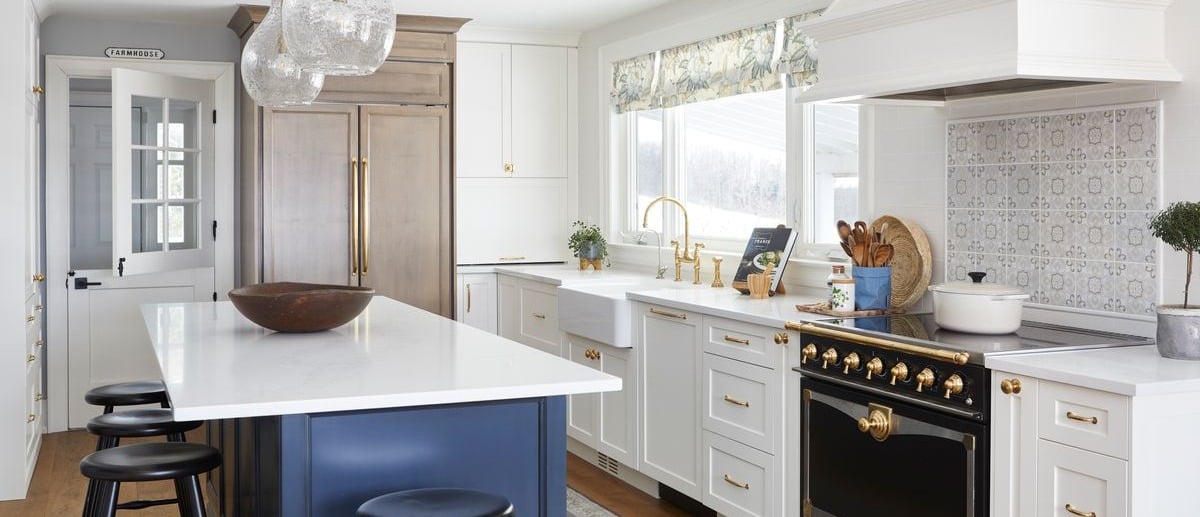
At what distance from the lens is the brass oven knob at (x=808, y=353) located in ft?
11.7

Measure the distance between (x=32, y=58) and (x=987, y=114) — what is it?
430cm

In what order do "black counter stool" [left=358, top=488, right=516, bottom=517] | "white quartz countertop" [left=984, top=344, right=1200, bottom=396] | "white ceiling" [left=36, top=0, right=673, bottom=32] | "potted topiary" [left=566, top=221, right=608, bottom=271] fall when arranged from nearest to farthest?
"black counter stool" [left=358, top=488, right=516, bottom=517] → "white quartz countertop" [left=984, top=344, right=1200, bottom=396] → "white ceiling" [left=36, top=0, right=673, bottom=32] → "potted topiary" [left=566, top=221, right=608, bottom=271]

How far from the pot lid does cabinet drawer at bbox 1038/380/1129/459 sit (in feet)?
2.06

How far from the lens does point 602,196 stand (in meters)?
6.34

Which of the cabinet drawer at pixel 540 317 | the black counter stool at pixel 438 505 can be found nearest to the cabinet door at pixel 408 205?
the cabinet drawer at pixel 540 317

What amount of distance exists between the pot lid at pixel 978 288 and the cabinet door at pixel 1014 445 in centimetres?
52

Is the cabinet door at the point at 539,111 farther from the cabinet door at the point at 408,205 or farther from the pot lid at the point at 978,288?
the pot lid at the point at 978,288

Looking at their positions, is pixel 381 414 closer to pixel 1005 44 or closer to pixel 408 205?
pixel 1005 44

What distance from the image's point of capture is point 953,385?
9.60ft

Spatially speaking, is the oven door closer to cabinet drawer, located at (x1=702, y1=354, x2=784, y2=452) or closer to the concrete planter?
cabinet drawer, located at (x1=702, y1=354, x2=784, y2=452)

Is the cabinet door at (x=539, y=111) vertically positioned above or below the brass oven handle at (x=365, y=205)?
above

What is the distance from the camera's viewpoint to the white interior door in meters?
5.78

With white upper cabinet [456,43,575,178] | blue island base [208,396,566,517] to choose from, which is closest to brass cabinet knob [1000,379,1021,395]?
blue island base [208,396,566,517]

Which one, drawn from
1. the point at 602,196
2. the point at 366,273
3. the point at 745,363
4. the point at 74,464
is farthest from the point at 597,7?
the point at 74,464
